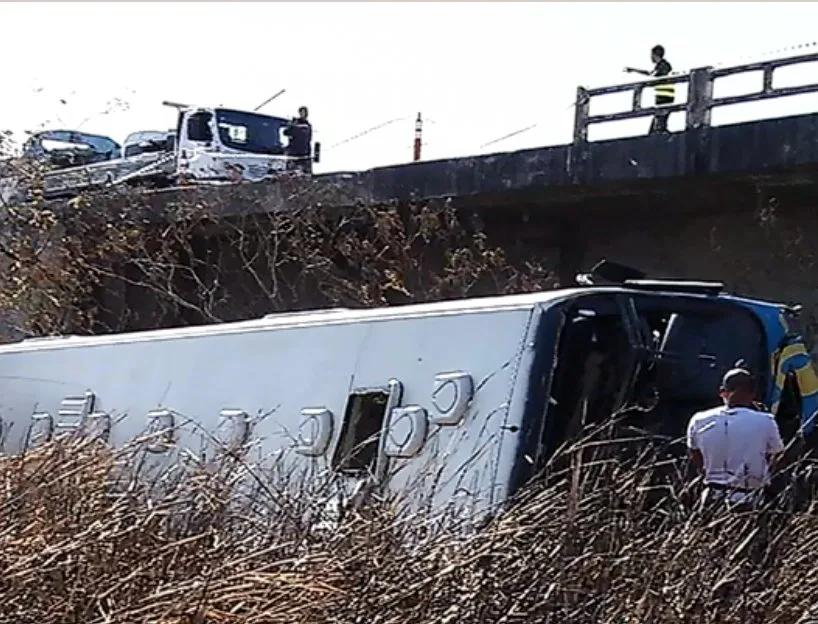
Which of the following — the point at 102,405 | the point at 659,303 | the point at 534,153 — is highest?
the point at 534,153

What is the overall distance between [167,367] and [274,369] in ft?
5.03

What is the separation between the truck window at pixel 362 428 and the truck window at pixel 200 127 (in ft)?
48.7

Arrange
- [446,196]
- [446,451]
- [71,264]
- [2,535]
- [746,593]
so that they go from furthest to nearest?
[71,264] < [446,196] < [446,451] < [746,593] < [2,535]

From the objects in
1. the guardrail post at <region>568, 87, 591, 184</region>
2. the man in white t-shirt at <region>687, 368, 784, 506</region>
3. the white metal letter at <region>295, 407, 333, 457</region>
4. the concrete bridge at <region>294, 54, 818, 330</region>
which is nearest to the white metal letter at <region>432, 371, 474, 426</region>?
the white metal letter at <region>295, 407, 333, 457</region>

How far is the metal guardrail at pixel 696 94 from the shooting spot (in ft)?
47.5

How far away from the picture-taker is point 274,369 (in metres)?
10.7

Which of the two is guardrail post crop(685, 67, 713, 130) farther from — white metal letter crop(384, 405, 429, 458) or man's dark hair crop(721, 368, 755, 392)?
white metal letter crop(384, 405, 429, 458)

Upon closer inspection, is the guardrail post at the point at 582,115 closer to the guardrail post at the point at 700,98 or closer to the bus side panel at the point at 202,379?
the guardrail post at the point at 700,98

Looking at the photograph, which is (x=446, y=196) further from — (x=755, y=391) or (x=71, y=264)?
(x=755, y=391)

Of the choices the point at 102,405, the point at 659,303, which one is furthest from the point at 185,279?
the point at 659,303

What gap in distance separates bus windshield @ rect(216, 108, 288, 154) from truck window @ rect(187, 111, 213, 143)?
163 millimetres

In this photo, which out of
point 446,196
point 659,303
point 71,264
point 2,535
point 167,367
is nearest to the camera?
point 2,535

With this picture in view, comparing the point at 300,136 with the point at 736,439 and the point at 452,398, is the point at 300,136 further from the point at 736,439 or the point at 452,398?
the point at 736,439

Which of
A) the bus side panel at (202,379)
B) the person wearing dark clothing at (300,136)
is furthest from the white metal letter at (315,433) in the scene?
the person wearing dark clothing at (300,136)
